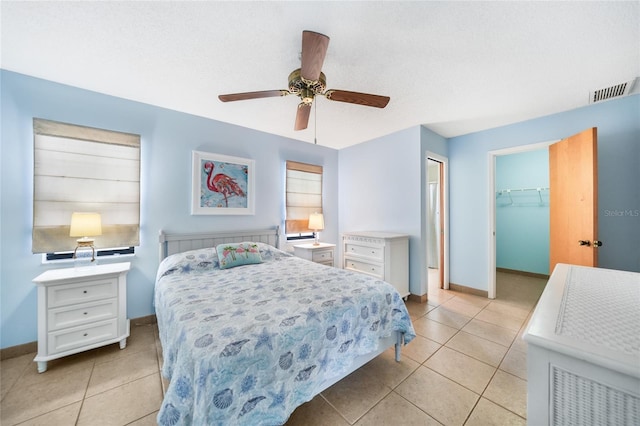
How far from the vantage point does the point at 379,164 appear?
12.6 ft

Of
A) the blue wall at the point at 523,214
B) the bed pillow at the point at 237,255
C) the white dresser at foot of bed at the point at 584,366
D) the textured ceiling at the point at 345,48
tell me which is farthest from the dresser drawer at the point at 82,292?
the blue wall at the point at 523,214

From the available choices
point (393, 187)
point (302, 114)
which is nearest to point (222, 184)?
point (302, 114)

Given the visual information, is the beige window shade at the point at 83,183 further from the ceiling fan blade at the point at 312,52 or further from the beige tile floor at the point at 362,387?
the ceiling fan blade at the point at 312,52

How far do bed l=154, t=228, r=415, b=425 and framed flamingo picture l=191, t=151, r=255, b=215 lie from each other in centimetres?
91

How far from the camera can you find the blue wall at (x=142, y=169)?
2.07 meters

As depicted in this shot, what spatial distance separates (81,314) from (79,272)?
37 centimetres

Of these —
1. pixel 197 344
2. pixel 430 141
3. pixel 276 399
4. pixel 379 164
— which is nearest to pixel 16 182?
pixel 197 344

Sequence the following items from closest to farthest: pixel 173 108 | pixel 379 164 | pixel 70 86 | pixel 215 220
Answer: pixel 70 86
pixel 173 108
pixel 215 220
pixel 379 164

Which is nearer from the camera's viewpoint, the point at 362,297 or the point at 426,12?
the point at 426,12

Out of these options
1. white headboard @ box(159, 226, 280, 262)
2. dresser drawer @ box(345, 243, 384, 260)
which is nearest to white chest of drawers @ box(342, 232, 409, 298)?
dresser drawer @ box(345, 243, 384, 260)

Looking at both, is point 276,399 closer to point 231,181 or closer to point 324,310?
point 324,310

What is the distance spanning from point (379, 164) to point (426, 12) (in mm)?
2458

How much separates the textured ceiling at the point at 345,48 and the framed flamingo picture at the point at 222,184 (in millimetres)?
725

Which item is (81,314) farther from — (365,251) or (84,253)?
(365,251)
